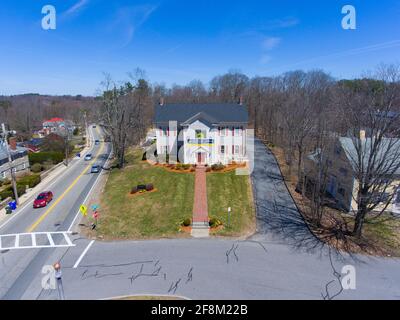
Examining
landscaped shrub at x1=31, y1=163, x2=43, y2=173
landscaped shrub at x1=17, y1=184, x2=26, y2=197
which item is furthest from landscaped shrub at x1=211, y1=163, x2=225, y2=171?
landscaped shrub at x1=31, y1=163, x2=43, y2=173

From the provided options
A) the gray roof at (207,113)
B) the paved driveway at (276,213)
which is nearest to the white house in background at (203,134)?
the gray roof at (207,113)

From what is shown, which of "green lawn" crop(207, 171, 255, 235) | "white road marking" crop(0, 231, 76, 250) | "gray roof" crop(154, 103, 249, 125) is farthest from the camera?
"gray roof" crop(154, 103, 249, 125)

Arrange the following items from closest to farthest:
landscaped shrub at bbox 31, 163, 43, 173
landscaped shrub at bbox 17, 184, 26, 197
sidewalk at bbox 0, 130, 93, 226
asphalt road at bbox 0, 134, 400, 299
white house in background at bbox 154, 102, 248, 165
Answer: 1. asphalt road at bbox 0, 134, 400, 299
2. sidewalk at bbox 0, 130, 93, 226
3. landscaped shrub at bbox 17, 184, 26, 197
4. white house in background at bbox 154, 102, 248, 165
5. landscaped shrub at bbox 31, 163, 43, 173

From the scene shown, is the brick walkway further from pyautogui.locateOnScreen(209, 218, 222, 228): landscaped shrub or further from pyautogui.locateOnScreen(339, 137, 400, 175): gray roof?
pyautogui.locateOnScreen(339, 137, 400, 175): gray roof

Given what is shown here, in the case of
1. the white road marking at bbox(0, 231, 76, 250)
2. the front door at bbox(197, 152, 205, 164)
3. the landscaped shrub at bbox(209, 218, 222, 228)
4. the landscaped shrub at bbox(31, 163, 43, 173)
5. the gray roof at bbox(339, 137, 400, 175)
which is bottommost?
the white road marking at bbox(0, 231, 76, 250)

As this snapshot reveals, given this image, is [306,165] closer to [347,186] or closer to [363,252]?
[347,186]

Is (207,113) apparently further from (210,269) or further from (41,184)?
(210,269)

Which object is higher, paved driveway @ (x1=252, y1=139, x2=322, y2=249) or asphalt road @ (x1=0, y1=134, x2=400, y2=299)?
paved driveway @ (x1=252, y1=139, x2=322, y2=249)

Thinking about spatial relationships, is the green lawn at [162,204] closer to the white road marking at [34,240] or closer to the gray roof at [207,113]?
the white road marking at [34,240]
